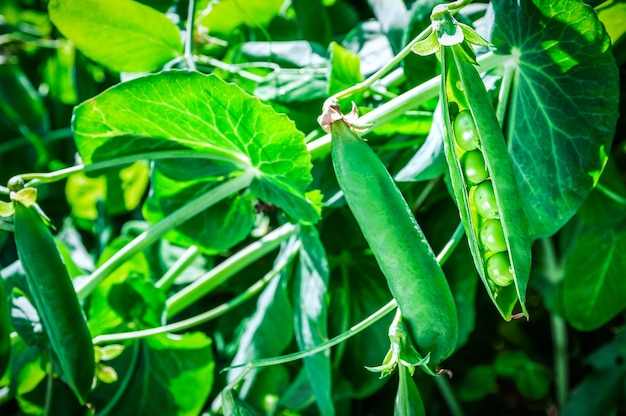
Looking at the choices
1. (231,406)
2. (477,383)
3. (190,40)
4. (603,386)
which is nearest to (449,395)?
(477,383)

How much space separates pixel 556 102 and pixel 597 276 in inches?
8.9

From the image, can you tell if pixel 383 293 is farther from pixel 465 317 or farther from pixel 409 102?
pixel 409 102

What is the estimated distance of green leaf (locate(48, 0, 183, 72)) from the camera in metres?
0.55

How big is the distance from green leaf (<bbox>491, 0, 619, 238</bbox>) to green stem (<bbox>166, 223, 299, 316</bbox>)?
0.23m

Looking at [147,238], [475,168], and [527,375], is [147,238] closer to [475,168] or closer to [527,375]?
[475,168]

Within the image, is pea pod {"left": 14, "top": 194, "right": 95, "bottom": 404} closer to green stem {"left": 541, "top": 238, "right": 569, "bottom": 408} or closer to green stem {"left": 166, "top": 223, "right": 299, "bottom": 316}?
green stem {"left": 166, "top": 223, "right": 299, "bottom": 316}

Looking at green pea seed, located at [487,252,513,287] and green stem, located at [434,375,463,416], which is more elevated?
green pea seed, located at [487,252,513,287]

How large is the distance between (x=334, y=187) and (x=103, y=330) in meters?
0.28

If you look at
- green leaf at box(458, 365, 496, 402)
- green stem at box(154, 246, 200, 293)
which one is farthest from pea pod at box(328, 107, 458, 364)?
green leaf at box(458, 365, 496, 402)

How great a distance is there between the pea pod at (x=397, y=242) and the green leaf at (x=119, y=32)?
1.03 ft

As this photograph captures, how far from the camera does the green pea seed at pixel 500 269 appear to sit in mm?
351

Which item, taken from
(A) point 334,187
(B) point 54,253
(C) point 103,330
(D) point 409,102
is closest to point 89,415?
(C) point 103,330

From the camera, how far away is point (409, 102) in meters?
0.44

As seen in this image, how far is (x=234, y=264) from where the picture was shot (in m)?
0.62
